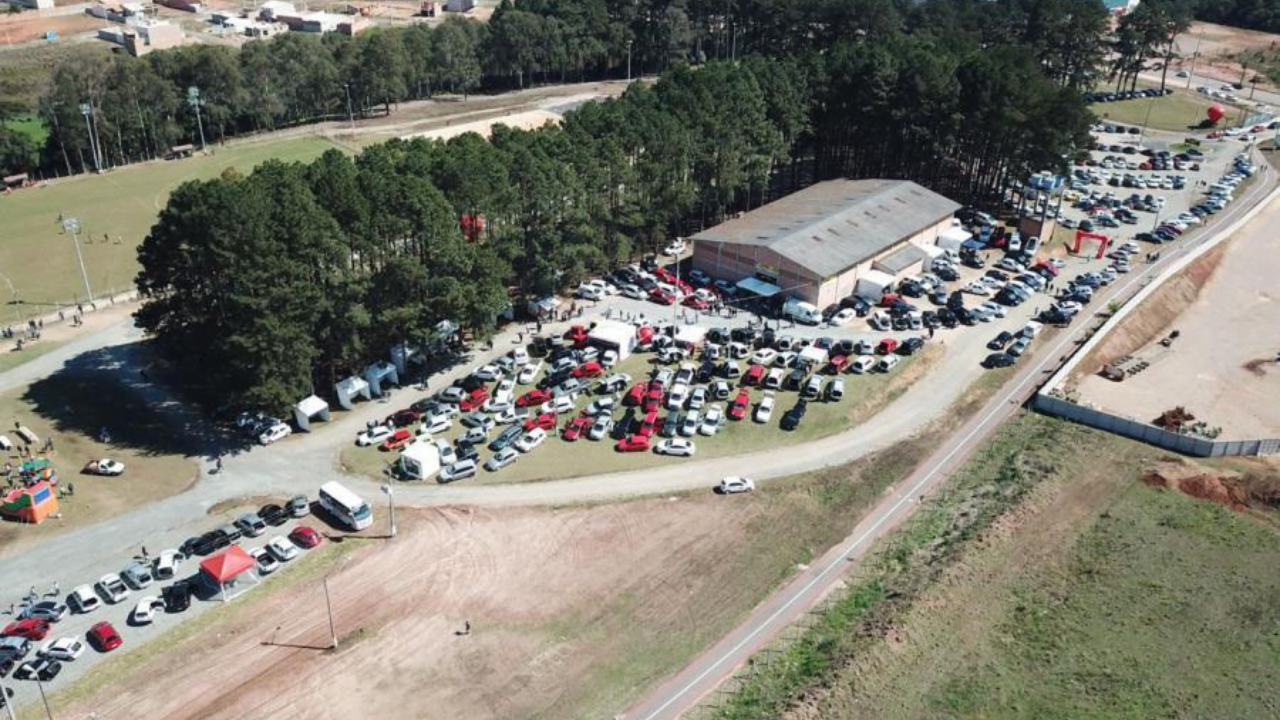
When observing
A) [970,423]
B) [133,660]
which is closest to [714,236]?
[970,423]

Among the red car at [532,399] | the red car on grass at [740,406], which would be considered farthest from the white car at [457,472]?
the red car on grass at [740,406]

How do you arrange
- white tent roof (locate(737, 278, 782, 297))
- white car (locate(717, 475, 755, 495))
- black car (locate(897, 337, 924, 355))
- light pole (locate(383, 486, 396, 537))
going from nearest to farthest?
light pole (locate(383, 486, 396, 537))
white car (locate(717, 475, 755, 495))
black car (locate(897, 337, 924, 355))
white tent roof (locate(737, 278, 782, 297))

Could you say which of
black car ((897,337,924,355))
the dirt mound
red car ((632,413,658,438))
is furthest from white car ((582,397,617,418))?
the dirt mound

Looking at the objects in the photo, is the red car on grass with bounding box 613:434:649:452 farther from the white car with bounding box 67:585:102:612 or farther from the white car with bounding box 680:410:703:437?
the white car with bounding box 67:585:102:612

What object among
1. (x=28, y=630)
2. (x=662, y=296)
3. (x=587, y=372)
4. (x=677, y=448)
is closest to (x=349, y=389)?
(x=587, y=372)

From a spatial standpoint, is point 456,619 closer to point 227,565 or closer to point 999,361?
point 227,565

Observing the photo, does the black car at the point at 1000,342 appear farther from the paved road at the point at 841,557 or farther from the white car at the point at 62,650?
the white car at the point at 62,650
